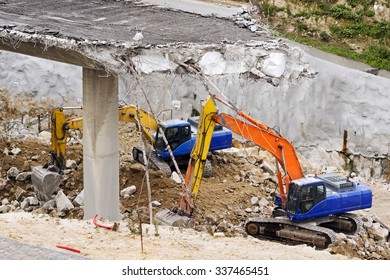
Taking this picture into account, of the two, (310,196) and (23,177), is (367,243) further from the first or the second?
(23,177)

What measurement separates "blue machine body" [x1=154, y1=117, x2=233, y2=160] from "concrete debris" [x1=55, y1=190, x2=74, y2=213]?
4.49 metres

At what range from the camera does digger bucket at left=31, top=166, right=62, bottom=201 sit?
82.6 ft

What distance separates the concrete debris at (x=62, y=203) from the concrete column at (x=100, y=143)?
1.66m

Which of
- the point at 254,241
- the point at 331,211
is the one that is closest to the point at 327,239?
the point at 331,211

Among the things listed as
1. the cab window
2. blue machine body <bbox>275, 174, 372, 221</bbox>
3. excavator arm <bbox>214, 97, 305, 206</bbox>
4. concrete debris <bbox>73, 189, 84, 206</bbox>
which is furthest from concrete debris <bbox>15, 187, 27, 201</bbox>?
the cab window

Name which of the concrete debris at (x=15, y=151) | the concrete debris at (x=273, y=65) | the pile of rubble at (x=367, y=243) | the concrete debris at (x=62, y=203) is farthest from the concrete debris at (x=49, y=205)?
the concrete debris at (x=273, y=65)

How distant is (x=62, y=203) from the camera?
23922mm

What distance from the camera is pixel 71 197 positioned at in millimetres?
25281

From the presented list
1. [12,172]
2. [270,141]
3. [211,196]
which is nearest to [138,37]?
[270,141]

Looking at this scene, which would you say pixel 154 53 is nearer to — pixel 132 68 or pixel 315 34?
pixel 132 68

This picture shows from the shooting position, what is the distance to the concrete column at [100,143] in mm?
20891

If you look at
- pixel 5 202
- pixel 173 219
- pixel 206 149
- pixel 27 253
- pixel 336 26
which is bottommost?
pixel 5 202

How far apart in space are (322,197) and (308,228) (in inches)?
38.5

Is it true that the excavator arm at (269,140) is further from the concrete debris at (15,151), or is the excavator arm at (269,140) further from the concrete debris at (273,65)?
the concrete debris at (15,151)
